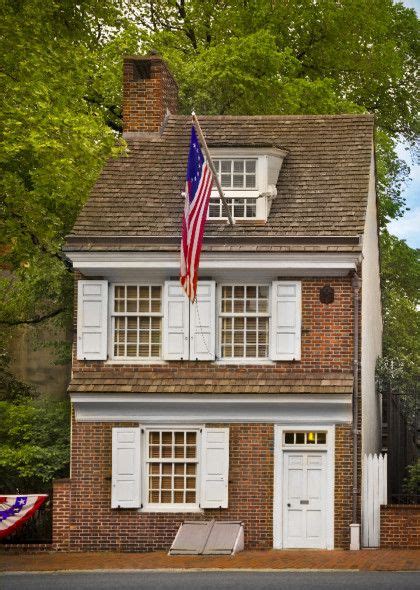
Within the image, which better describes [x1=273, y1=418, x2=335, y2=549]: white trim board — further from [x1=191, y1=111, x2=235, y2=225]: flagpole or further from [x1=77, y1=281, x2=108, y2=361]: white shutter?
[x1=191, y1=111, x2=235, y2=225]: flagpole

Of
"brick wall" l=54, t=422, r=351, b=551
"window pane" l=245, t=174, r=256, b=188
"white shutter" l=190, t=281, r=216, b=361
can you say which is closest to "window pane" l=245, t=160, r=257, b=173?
"window pane" l=245, t=174, r=256, b=188

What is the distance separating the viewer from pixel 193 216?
28.8 meters

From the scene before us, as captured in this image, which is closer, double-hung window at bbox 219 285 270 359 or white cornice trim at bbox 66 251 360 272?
white cornice trim at bbox 66 251 360 272

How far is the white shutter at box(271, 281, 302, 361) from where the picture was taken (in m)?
31.7

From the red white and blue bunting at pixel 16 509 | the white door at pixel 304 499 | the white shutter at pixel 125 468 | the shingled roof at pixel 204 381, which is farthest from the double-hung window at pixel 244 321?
the red white and blue bunting at pixel 16 509

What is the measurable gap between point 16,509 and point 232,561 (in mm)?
4621

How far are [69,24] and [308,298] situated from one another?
7.35 m

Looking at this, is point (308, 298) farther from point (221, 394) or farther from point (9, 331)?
point (9, 331)

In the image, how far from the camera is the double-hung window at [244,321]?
32.0 meters

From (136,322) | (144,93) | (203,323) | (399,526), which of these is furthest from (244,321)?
(144,93)

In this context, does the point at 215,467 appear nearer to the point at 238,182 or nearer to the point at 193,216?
the point at 193,216

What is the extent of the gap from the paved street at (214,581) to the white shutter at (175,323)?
20.4ft

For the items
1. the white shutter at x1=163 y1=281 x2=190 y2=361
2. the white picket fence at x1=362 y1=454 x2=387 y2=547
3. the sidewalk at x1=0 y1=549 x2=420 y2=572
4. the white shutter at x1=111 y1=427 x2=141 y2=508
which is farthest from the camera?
the white shutter at x1=163 y1=281 x2=190 y2=361

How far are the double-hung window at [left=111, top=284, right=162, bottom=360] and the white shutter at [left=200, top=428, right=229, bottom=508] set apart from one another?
7.06ft
